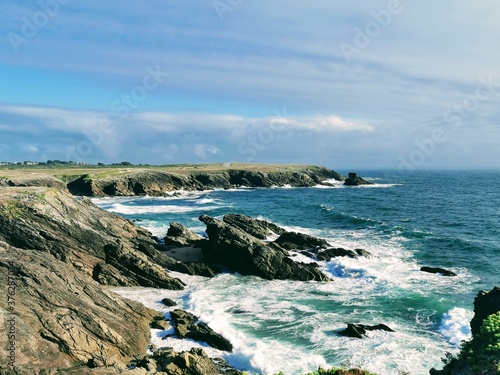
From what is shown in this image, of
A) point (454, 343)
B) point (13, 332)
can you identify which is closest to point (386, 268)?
point (454, 343)

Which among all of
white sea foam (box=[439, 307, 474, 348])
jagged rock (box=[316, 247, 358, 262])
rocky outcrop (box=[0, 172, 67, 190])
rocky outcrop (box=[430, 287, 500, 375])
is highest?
rocky outcrop (box=[0, 172, 67, 190])

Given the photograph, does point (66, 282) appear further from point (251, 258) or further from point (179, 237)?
point (179, 237)

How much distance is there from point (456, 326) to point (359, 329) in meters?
7.34

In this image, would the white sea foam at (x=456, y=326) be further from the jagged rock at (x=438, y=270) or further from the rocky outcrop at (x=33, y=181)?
the rocky outcrop at (x=33, y=181)

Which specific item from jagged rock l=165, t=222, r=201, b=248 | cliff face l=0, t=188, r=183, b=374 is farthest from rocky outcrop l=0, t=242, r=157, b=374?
jagged rock l=165, t=222, r=201, b=248

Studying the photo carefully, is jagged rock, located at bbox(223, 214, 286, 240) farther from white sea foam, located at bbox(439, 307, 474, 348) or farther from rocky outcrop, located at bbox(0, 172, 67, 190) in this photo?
rocky outcrop, located at bbox(0, 172, 67, 190)

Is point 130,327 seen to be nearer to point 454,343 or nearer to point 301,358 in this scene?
point 301,358

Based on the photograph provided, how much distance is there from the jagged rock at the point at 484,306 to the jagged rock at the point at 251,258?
1861 centimetres

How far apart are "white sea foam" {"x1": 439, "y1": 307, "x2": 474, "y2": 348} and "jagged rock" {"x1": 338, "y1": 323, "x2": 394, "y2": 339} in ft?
12.6

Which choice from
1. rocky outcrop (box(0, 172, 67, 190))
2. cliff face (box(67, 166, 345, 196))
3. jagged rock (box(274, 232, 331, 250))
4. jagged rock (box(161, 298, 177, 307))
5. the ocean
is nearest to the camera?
the ocean

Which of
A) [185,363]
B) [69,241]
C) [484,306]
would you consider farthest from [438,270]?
[69,241]

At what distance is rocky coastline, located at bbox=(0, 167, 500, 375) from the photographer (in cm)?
1873

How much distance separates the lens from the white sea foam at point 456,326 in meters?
25.7

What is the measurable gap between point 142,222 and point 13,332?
4957 cm
